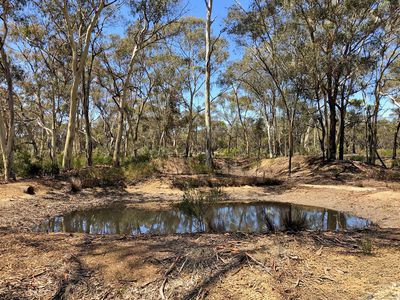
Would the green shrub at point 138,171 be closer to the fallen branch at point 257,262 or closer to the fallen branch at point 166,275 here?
the fallen branch at point 166,275

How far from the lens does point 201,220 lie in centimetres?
698

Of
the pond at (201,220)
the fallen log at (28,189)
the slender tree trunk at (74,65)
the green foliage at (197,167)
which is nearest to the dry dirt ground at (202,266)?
the pond at (201,220)

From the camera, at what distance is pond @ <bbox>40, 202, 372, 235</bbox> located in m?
7.18

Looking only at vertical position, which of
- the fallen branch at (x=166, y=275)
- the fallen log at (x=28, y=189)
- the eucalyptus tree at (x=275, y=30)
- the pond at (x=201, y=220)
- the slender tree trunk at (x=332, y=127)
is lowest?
the pond at (x=201, y=220)

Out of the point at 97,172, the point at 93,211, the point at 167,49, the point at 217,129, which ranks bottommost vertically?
the point at 93,211

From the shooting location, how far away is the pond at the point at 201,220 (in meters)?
7.18

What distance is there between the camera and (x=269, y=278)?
3.67 m

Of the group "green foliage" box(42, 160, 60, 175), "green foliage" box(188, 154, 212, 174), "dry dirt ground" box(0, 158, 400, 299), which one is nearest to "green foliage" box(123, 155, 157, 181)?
"green foliage" box(188, 154, 212, 174)

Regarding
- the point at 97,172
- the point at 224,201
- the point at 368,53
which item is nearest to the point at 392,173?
the point at 368,53

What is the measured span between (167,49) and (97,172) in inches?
692

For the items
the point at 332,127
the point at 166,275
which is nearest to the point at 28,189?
the point at 166,275

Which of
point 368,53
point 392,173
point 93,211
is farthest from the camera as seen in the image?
point 368,53

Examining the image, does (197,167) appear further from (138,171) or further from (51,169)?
(51,169)

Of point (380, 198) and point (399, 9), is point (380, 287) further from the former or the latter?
point (399, 9)
